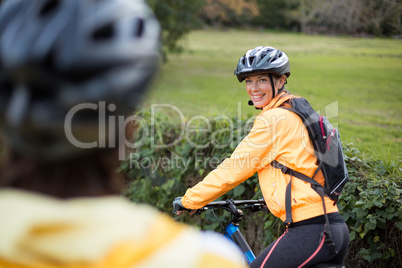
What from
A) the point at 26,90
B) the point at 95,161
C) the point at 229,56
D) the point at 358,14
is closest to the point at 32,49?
the point at 26,90

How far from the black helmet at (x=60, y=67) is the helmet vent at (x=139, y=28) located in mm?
17

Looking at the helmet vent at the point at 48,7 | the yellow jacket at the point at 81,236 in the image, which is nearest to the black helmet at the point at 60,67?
the helmet vent at the point at 48,7

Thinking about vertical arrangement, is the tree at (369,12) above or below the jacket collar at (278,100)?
below

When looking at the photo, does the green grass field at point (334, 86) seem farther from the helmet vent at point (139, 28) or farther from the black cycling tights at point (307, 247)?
the helmet vent at point (139, 28)

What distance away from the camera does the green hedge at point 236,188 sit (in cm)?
420

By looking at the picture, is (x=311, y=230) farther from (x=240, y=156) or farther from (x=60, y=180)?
(x=60, y=180)

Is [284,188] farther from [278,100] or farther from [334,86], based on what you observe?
[334,86]

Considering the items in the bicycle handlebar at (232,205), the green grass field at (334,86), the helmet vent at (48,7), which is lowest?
the green grass field at (334,86)

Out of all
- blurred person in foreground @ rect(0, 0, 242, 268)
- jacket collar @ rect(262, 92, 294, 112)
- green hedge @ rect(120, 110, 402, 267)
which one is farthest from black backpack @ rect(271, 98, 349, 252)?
blurred person in foreground @ rect(0, 0, 242, 268)

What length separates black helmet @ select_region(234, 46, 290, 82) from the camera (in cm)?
384

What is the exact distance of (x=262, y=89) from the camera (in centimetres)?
385

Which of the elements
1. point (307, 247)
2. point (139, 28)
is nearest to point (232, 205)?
point (307, 247)

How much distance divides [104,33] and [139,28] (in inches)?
4.5

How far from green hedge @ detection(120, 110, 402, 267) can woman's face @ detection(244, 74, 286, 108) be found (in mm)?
1288
